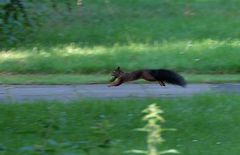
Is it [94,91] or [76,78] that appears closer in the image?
[94,91]

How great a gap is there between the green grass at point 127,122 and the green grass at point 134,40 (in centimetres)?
299

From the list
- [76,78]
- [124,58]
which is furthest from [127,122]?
[124,58]

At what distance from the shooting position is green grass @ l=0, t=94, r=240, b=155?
801 centimetres

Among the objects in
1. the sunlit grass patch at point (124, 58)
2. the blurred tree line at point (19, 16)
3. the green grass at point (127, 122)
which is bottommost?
the green grass at point (127, 122)

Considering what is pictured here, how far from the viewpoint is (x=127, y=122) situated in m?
9.12

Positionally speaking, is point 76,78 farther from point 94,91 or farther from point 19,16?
point 19,16

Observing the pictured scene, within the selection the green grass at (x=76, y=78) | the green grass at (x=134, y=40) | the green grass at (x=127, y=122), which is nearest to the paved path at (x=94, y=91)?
the green grass at (x=76, y=78)

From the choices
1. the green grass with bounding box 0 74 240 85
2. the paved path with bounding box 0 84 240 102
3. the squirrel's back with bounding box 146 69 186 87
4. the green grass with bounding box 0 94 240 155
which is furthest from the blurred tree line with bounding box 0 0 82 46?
the green grass with bounding box 0 74 240 85

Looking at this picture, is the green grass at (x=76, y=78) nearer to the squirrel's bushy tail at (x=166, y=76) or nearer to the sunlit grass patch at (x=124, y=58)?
the sunlit grass patch at (x=124, y=58)

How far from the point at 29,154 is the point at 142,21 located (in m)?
12.2

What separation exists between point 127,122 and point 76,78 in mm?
4033

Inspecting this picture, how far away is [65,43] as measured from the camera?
1622 cm

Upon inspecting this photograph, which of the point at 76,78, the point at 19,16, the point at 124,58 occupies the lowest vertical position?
the point at 76,78

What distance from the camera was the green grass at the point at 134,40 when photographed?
13883 mm
